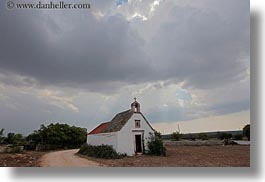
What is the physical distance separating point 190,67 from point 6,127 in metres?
1.71

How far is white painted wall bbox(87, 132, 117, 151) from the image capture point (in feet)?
11.1

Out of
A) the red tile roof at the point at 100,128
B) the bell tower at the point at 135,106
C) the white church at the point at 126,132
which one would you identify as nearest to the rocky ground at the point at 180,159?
the white church at the point at 126,132

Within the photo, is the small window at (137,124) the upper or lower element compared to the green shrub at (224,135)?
upper

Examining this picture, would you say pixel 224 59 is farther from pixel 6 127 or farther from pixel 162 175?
pixel 6 127

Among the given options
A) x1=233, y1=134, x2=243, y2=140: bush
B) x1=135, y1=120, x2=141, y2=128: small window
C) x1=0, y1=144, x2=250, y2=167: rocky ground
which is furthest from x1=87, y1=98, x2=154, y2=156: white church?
x1=233, y1=134, x2=243, y2=140: bush

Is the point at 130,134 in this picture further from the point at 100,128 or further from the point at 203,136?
the point at 203,136

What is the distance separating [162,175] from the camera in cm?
333

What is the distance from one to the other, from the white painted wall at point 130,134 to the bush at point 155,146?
5 centimetres

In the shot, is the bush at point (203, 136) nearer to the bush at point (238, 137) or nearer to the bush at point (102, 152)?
the bush at point (238, 137)

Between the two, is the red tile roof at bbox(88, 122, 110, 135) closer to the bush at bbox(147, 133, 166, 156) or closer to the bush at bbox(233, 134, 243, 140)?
the bush at bbox(147, 133, 166, 156)

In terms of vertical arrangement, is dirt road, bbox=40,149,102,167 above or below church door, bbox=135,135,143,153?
below

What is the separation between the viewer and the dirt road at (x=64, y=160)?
3334 millimetres

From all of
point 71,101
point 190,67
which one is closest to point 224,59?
point 190,67

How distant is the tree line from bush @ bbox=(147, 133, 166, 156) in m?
0.59
